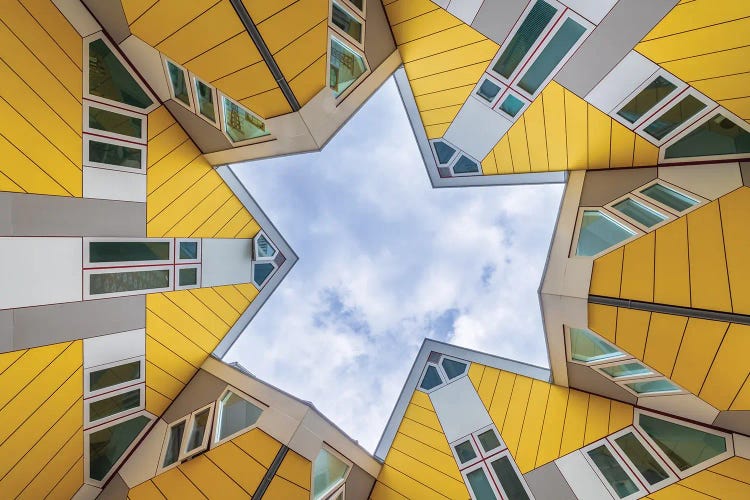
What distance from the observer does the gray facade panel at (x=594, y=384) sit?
25.0 ft

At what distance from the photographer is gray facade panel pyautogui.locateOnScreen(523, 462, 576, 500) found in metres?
7.46

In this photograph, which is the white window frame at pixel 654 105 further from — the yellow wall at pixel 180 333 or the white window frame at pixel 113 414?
the white window frame at pixel 113 414

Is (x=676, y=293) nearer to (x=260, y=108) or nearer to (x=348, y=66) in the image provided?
(x=348, y=66)

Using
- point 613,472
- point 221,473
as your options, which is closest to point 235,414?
point 221,473

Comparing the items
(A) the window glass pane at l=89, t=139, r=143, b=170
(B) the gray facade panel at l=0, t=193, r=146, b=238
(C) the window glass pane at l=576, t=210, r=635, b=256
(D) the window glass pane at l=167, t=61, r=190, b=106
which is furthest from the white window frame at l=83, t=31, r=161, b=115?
(C) the window glass pane at l=576, t=210, r=635, b=256

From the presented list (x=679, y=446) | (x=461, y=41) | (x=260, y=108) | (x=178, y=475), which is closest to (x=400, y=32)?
(x=461, y=41)

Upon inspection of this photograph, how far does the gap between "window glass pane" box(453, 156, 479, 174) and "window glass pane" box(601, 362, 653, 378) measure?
17.7 ft

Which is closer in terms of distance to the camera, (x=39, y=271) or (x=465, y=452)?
(x=39, y=271)

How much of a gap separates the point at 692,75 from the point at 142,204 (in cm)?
947

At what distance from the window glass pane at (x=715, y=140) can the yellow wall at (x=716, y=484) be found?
16.6ft

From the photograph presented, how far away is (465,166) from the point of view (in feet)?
32.4

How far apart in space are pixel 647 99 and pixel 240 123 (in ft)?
23.9

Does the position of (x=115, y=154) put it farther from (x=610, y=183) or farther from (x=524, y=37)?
(x=610, y=183)

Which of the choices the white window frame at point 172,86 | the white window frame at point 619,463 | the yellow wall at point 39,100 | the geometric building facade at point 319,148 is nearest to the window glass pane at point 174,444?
the geometric building facade at point 319,148
